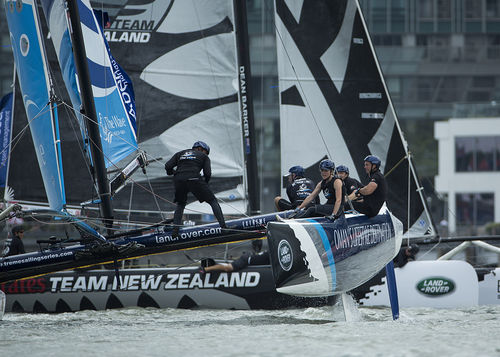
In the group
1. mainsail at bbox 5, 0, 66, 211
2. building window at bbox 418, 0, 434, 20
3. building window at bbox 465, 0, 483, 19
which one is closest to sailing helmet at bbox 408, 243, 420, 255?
mainsail at bbox 5, 0, 66, 211

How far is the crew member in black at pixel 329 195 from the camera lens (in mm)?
10508

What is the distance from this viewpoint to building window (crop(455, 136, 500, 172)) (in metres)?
40.1

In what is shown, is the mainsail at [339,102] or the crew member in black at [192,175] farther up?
the mainsail at [339,102]

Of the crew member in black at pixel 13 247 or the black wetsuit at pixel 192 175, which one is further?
the crew member in black at pixel 13 247

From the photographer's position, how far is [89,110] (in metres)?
12.0

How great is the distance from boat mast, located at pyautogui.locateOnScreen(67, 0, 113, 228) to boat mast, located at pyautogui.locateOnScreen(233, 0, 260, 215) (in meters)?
3.82

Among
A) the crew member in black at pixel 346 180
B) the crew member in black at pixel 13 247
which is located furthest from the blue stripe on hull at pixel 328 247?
the crew member in black at pixel 13 247

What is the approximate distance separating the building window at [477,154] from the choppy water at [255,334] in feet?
94.1

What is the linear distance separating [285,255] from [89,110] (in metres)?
3.66

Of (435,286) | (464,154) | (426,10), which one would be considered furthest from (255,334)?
(426,10)

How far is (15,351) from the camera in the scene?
7.92m

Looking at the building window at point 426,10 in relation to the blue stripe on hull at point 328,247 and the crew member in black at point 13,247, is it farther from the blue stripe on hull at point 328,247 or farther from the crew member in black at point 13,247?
the blue stripe on hull at point 328,247

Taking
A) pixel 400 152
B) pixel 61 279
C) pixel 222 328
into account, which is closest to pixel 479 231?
pixel 400 152

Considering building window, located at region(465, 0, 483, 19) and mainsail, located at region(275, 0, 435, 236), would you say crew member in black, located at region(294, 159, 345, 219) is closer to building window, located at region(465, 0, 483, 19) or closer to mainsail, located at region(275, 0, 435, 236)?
mainsail, located at region(275, 0, 435, 236)
